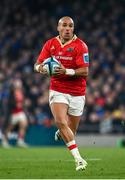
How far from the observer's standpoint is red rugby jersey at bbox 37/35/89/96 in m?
12.5

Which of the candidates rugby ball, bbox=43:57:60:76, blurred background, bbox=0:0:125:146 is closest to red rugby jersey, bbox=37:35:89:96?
rugby ball, bbox=43:57:60:76

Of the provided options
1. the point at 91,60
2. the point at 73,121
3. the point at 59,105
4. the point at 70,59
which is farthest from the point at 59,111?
the point at 91,60

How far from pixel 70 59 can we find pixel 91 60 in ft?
61.1

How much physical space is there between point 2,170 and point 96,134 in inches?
548

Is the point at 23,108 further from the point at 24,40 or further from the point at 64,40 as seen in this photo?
the point at 64,40

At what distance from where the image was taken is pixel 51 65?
1224 cm

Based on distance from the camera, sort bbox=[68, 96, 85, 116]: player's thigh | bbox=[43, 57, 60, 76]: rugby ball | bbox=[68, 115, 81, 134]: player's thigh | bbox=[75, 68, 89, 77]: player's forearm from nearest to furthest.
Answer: bbox=[43, 57, 60, 76]: rugby ball, bbox=[75, 68, 89, 77]: player's forearm, bbox=[68, 96, 85, 116]: player's thigh, bbox=[68, 115, 81, 134]: player's thigh

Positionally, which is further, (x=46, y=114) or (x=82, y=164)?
(x=46, y=114)

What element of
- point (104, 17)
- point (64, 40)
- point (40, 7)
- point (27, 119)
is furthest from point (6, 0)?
point (64, 40)

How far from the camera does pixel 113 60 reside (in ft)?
101

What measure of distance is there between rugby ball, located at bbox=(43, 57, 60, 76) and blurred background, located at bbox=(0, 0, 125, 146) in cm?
1180

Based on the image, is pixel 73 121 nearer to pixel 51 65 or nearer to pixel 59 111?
pixel 59 111

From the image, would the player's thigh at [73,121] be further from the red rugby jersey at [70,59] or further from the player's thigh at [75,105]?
the red rugby jersey at [70,59]

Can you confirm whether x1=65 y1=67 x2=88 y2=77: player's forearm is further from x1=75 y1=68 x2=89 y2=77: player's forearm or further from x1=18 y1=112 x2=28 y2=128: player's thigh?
x1=18 y1=112 x2=28 y2=128: player's thigh
